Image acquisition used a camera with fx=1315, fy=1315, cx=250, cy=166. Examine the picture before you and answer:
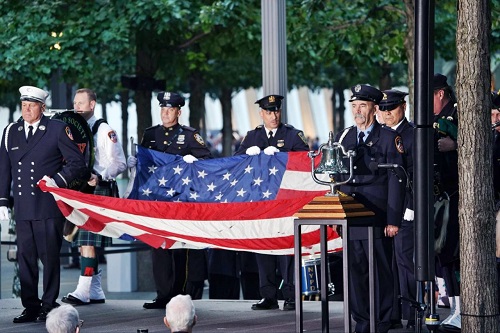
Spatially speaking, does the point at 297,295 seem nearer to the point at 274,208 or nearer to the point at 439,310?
the point at 274,208

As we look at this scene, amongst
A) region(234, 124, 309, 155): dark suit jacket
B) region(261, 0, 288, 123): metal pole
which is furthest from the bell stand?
region(261, 0, 288, 123): metal pole

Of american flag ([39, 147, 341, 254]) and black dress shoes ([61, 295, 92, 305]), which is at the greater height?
american flag ([39, 147, 341, 254])

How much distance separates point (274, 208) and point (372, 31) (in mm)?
8714

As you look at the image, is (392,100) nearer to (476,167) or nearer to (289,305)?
(476,167)

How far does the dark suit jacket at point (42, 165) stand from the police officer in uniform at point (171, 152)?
4.04ft

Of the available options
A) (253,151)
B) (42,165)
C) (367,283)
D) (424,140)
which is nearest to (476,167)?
(424,140)

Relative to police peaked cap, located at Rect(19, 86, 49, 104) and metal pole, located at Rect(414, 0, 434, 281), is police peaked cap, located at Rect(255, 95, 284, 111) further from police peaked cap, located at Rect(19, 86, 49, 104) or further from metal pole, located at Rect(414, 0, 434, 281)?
metal pole, located at Rect(414, 0, 434, 281)

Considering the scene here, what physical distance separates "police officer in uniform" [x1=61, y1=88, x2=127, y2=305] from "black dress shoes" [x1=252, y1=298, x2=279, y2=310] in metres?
1.74

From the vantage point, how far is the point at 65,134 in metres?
12.0

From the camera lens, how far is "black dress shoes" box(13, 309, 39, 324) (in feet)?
39.0

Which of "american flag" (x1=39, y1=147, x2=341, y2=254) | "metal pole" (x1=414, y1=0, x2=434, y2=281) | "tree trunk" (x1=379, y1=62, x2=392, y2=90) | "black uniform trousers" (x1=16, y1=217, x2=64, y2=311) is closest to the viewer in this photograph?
"metal pole" (x1=414, y1=0, x2=434, y2=281)

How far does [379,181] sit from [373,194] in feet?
0.38

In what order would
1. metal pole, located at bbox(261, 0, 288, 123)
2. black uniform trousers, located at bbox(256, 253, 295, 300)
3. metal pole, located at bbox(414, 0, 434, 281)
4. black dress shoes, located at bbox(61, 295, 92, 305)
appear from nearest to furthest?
1. metal pole, located at bbox(414, 0, 434, 281)
2. black uniform trousers, located at bbox(256, 253, 295, 300)
3. black dress shoes, located at bbox(61, 295, 92, 305)
4. metal pole, located at bbox(261, 0, 288, 123)

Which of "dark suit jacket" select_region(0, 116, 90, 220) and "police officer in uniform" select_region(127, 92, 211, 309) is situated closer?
"dark suit jacket" select_region(0, 116, 90, 220)
